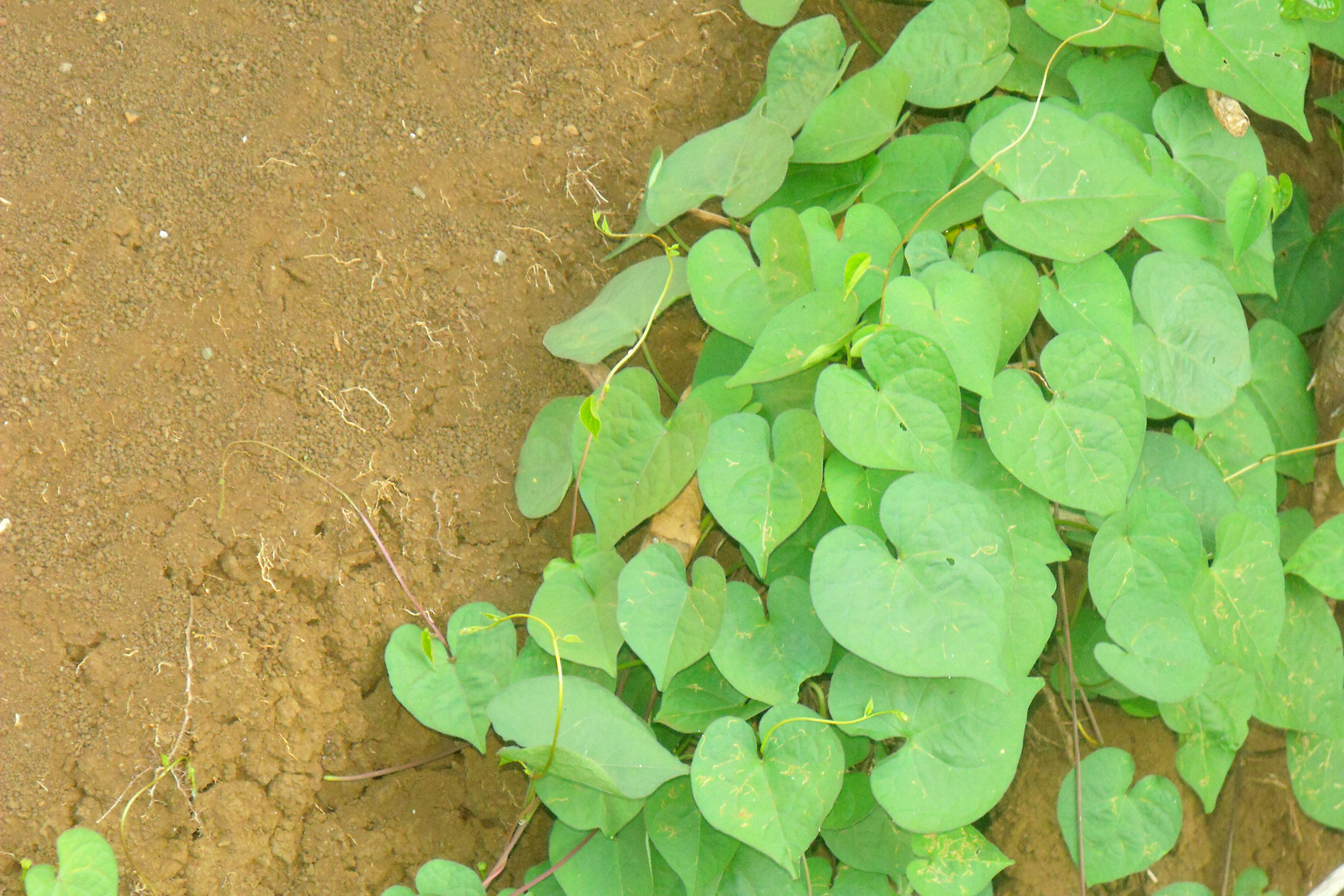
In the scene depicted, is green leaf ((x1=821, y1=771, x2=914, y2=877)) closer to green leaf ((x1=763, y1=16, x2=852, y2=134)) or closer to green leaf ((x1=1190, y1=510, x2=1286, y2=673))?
green leaf ((x1=1190, y1=510, x2=1286, y2=673))

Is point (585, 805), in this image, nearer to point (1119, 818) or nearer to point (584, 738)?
point (584, 738)

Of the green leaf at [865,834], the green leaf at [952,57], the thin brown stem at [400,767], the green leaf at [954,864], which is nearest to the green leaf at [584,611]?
the thin brown stem at [400,767]

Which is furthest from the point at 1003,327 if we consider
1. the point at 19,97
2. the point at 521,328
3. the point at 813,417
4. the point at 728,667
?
the point at 19,97

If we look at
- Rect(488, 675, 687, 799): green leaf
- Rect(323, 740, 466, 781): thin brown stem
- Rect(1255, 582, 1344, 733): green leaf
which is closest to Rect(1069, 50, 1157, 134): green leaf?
Rect(1255, 582, 1344, 733): green leaf

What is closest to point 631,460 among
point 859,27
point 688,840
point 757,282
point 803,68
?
point 757,282

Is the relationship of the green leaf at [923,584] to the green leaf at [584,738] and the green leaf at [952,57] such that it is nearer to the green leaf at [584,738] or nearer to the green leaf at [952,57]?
the green leaf at [584,738]
